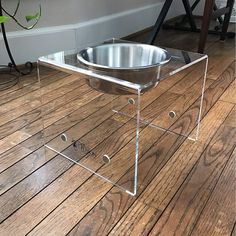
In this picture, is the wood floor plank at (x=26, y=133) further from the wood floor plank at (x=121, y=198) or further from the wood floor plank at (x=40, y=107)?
the wood floor plank at (x=121, y=198)

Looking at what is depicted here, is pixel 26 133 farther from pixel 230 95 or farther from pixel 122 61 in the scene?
pixel 230 95

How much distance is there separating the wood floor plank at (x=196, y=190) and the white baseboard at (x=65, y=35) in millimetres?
1170

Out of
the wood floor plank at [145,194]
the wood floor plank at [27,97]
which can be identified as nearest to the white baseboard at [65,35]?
the wood floor plank at [27,97]

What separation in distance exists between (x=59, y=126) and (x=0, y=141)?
0.75 feet

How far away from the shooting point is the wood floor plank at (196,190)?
31.4 inches

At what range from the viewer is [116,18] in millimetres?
2383

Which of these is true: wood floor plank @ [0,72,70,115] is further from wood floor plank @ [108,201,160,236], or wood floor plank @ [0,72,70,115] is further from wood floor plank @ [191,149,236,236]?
wood floor plank @ [191,149,236,236]

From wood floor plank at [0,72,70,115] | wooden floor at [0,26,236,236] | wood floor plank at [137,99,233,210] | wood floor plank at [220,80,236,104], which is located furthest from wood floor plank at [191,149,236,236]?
wood floor plank at [0,72,70,115]

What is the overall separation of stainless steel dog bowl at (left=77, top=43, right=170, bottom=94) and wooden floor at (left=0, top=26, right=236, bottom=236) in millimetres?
288

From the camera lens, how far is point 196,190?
3.04 feet

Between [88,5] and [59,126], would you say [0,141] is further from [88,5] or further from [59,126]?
[88,5]

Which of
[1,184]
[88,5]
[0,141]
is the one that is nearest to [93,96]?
[0,141]

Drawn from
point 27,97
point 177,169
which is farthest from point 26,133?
point 177,169

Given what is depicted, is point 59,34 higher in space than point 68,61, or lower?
lower
